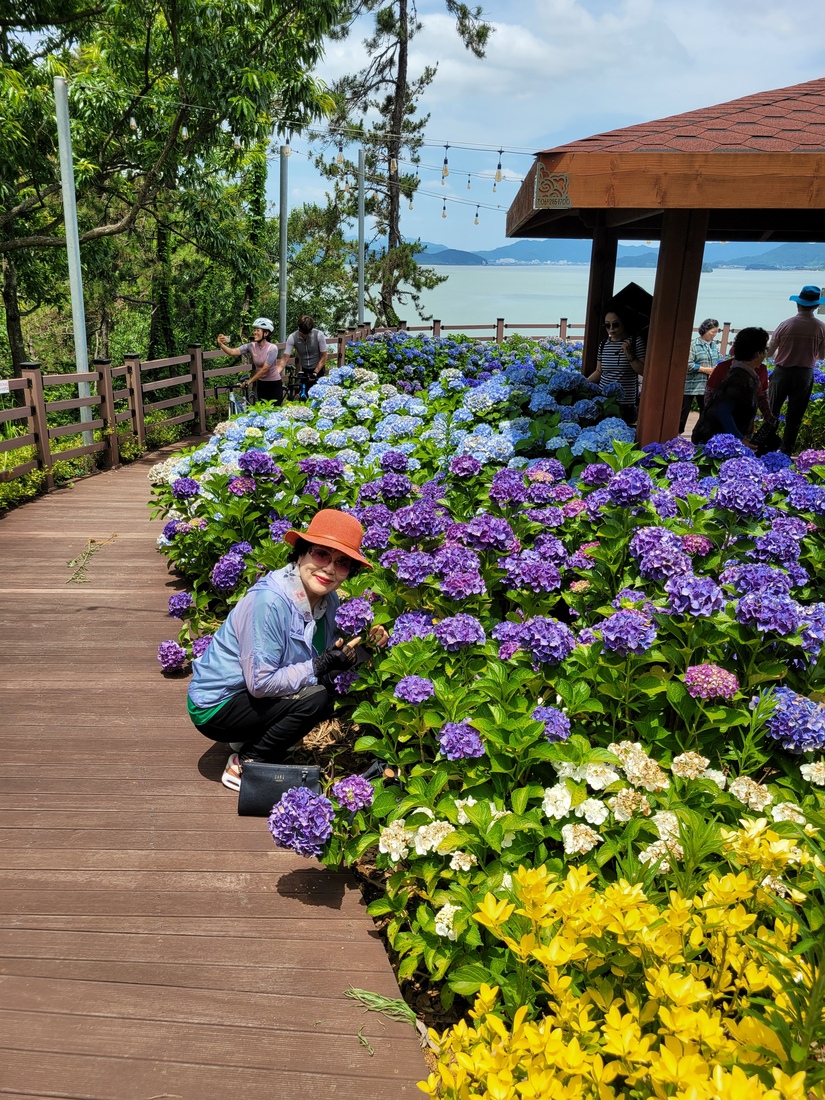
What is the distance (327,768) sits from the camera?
11.6 feet

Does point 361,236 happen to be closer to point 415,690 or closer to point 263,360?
point 263,360

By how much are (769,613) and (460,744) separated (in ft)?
3.34

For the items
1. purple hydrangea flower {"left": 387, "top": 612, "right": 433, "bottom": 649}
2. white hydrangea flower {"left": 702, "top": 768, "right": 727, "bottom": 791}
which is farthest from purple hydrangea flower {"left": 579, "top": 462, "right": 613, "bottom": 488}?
white hydrangea flower {"left": 702, "top": 768, "right": 727, "bottom": 791}

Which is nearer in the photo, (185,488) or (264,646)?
(264,646)

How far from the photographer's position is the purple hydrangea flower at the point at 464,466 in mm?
4168

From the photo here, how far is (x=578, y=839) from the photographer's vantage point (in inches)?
84.5

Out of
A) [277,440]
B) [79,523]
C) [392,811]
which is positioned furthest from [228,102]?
[392,811]

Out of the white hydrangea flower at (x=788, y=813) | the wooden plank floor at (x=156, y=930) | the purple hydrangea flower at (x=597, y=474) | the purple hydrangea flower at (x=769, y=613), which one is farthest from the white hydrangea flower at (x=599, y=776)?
the purple hydrangea flower at (x=597, y=474)

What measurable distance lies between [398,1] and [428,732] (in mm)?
26815

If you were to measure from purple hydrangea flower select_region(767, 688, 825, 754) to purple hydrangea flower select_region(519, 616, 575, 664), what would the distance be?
0.64 metres

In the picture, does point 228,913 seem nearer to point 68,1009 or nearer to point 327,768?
point 68,1009

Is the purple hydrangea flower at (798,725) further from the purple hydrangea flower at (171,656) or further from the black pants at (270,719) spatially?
the purple hydrangea flower at (171,656)

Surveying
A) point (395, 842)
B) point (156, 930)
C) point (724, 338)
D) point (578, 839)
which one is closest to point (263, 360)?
point (156, 930)

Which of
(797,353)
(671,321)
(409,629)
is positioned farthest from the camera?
(797,353)
